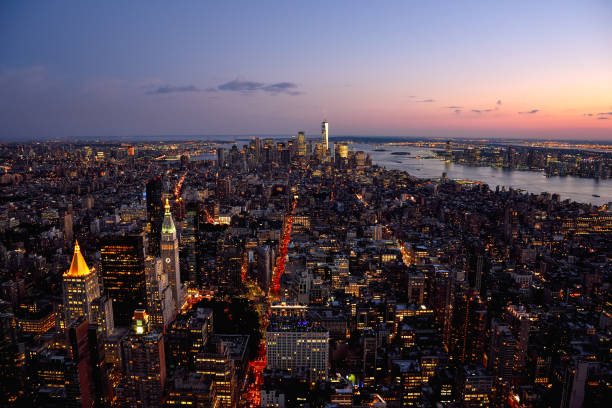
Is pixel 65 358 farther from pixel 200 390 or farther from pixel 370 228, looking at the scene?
pixel 370 228

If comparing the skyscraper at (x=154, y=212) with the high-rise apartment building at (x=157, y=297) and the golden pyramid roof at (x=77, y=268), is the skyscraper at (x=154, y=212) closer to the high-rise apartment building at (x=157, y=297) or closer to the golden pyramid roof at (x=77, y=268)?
the high-rise apartment building at (x=157, y=297)

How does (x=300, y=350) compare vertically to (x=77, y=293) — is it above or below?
below

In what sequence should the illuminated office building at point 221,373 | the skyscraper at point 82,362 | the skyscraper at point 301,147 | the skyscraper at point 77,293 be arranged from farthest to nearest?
the skyscraper at point 301,147 < the skyscraper at point 77,293 < the illuminated office building at point 221,373 < the skyscraper at point 82,362

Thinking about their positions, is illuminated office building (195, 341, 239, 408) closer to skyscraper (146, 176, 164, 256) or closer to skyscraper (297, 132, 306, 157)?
skyscraper (146, 176, 164, 256)

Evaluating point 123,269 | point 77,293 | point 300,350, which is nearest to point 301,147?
point 123,269

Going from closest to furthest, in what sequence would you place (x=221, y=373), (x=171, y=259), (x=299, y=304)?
1. (x=221, y=373)
2. (x=299, y=304)
3. (x=171, y=259)

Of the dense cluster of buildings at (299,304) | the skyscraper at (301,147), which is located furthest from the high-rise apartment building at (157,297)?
the skyscraper at (301,147)

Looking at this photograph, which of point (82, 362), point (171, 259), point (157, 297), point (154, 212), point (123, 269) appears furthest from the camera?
point (154, 212)

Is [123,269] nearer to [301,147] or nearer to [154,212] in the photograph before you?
[154,212]
